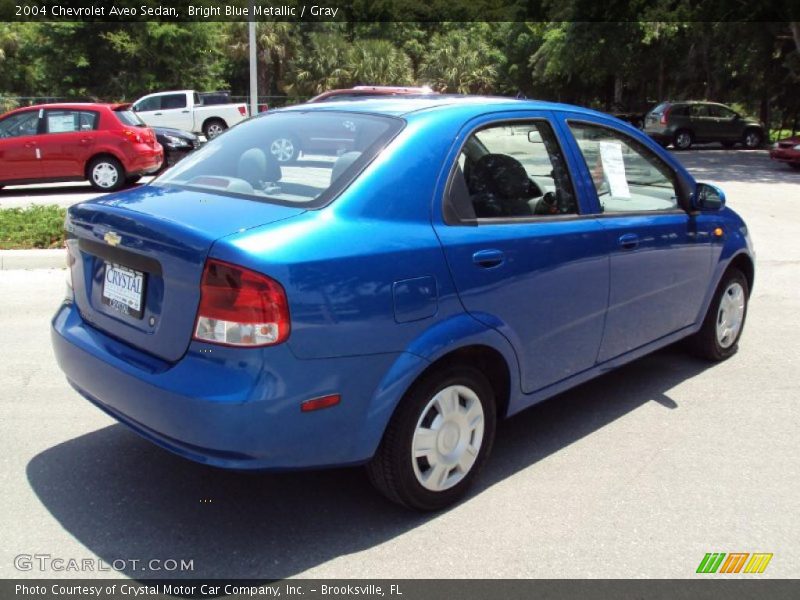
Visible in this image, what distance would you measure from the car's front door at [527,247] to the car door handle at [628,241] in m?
0.15

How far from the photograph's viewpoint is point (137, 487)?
359 centimetres

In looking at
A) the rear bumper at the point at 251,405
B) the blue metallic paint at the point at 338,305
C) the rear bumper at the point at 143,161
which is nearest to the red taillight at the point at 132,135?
the rear bumper at the point at 143,161

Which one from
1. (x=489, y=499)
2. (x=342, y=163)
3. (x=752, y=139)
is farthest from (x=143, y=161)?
(x=752, y=139)

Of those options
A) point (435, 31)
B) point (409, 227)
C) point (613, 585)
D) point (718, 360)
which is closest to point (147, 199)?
point (409, 227)

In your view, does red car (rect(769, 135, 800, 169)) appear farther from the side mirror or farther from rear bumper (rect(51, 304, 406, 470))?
rear bumper (rect(51, 304, 406, 470))

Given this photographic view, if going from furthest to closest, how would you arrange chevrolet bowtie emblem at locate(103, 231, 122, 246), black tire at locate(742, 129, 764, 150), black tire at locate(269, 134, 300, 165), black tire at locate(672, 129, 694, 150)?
black tire at locate(742, 129, 764, 150) < black tire at locate(672, 129, 694, 150) < black tire at locate(269, 134, 300, 165) < chevrolet bowtie emblem at locate(103, 231, 122, 246)

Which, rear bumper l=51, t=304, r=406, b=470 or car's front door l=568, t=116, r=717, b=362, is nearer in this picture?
rear bumper l=51, t=304, r=406, b=470

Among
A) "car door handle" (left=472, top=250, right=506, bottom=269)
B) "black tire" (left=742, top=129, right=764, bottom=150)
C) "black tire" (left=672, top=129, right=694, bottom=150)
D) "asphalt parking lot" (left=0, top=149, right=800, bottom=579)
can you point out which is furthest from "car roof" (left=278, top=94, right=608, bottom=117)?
"black tire" (left=742, top=129, right=764, bottom=150)

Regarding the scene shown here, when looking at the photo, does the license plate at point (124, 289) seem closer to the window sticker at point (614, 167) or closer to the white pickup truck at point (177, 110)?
the window sticker at point (614, 167)

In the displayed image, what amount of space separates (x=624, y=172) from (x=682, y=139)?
85.7 feet

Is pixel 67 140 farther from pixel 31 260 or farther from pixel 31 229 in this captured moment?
pixel 31 260

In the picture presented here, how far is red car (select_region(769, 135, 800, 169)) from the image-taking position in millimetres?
20781

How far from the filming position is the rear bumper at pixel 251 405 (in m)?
2.78

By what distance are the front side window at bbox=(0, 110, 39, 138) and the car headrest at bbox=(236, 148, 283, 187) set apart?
11972 millimetres
